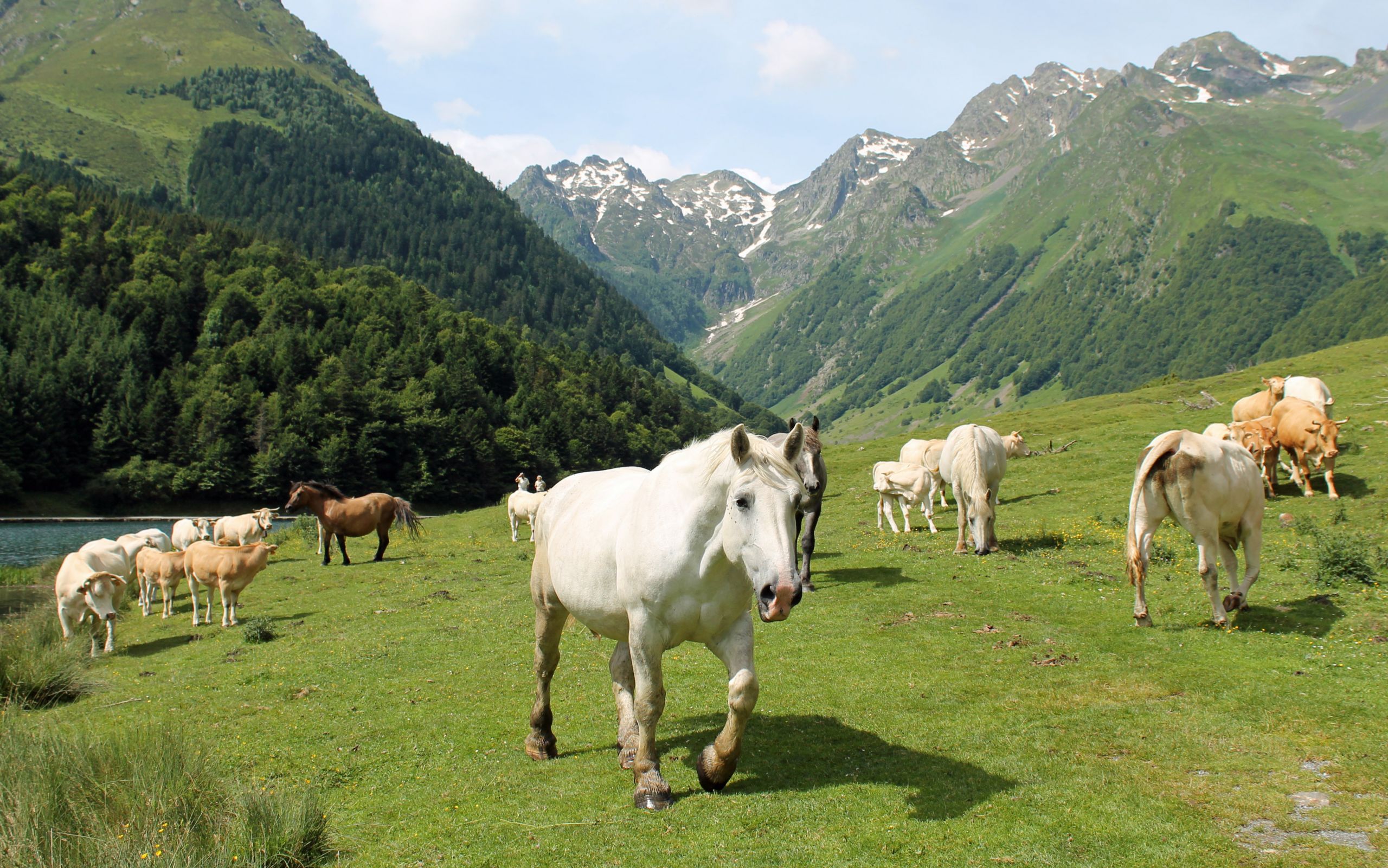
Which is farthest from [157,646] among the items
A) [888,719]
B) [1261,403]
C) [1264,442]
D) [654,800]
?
[1261,403]

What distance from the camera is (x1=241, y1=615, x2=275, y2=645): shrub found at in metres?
17.7

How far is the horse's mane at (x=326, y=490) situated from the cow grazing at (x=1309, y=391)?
112ft

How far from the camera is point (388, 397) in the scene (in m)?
97.8

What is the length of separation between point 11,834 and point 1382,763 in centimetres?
1125

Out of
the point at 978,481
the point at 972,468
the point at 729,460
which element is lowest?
the point at 978,481

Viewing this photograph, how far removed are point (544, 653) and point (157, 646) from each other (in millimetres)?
14632

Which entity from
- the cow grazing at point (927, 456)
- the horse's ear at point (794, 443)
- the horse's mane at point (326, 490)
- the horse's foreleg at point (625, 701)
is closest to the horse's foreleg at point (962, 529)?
the cow grazing at point (927, 456)

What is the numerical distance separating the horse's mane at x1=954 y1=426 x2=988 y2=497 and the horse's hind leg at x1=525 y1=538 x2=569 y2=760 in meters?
13.5

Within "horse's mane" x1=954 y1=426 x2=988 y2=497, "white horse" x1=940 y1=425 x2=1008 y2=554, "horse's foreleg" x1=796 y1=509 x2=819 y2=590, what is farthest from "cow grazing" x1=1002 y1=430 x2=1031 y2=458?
"horse's foreleg" x1=796 y1=509 x2=819 y2=590

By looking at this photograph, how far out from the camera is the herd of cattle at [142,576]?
1828cm

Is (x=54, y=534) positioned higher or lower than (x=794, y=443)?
lower

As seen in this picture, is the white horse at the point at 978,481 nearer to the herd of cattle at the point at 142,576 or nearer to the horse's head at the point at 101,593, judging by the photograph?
the herd of cattle at the point at 142,576

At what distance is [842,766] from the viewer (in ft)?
25.7

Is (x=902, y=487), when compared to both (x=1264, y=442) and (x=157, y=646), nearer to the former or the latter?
(x=1264, y=442)
